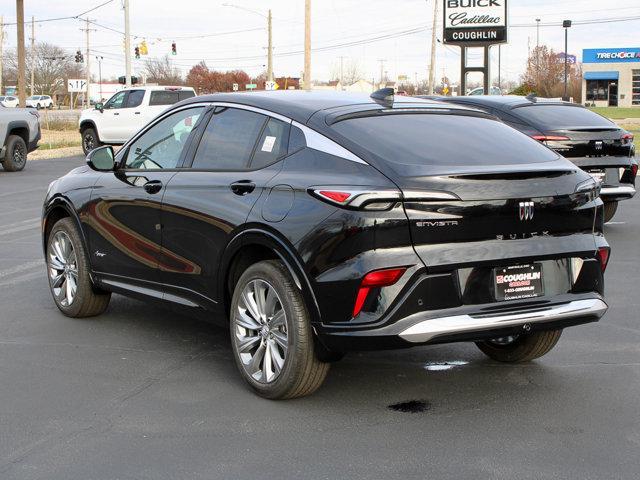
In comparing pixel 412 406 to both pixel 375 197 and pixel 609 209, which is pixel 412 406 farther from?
pixel 609 209

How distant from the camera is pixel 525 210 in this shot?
4.96 meters

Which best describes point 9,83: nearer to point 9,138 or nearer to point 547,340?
point 9,138

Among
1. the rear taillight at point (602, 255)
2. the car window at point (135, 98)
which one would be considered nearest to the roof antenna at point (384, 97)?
the rear taillight at point (602, 255)

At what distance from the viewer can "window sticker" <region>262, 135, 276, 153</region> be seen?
5.51 metres

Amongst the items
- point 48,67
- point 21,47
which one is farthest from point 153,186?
point 48,67

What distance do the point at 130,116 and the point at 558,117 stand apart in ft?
65.2

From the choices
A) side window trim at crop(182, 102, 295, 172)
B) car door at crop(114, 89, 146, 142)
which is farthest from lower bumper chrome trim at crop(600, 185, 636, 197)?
car door at crop(114, 89, 146, 142)

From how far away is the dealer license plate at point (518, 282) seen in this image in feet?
16.1

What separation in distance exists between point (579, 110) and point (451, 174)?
796 centimetres

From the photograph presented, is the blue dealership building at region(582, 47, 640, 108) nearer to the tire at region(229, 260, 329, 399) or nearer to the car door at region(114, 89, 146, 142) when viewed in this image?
the car door at region(114, 89, 146, 142)

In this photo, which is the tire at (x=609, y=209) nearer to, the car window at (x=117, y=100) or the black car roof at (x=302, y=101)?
the black car roof at (x=302, y=101)

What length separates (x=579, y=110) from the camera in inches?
481

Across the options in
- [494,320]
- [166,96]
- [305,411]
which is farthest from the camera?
[166,96]

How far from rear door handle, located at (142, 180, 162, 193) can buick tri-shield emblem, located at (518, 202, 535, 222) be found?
2469 millimetres
